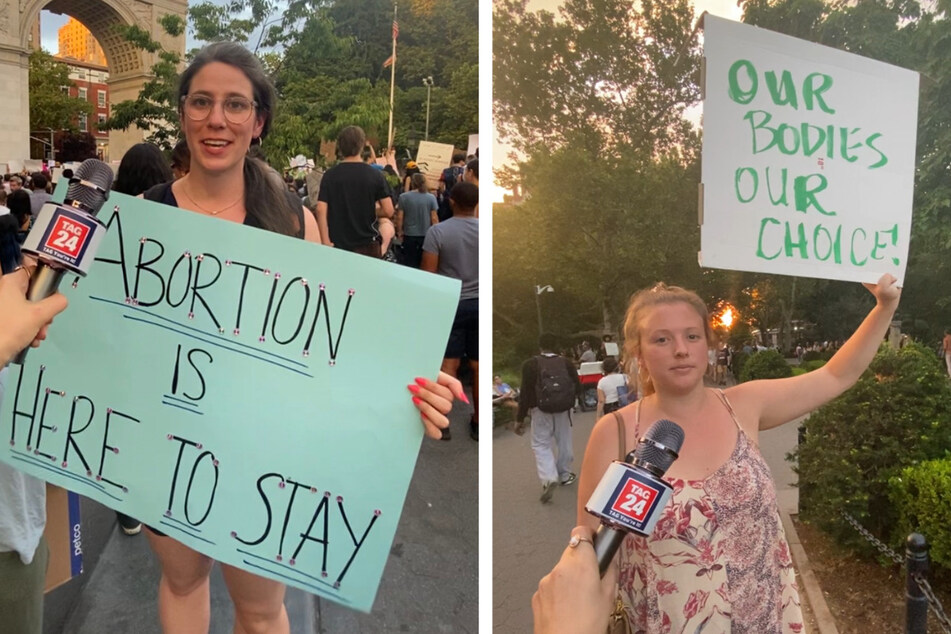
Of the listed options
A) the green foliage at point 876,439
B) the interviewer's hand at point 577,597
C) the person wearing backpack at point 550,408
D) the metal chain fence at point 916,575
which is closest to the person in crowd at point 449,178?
the person wearing backpack at point 550,408

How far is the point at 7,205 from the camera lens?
1481mm

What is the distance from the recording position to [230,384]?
57.9 inches

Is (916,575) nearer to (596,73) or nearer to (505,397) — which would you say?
(505,397)

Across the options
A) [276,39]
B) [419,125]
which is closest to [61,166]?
[276,39]

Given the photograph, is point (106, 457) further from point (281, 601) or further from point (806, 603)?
point (806, 603)

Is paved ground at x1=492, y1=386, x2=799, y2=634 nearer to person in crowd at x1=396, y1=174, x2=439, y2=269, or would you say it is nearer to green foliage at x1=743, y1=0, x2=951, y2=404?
green foliage at x1=743, y1=0, x2=951, y2=404

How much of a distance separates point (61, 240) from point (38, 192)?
440 mm

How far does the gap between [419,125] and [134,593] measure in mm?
1280

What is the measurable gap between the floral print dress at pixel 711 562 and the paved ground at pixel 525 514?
16cm

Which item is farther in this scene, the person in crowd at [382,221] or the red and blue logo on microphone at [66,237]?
the person in crowd at [382,221]

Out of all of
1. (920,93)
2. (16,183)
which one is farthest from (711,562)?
(16,183)

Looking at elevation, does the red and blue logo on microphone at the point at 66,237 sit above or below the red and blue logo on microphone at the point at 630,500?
above

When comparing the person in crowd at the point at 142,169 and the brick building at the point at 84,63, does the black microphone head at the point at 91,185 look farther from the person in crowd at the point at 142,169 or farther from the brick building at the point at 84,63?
the brick building at the point at 84,63

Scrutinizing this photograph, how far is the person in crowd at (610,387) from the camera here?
174 centimetres
